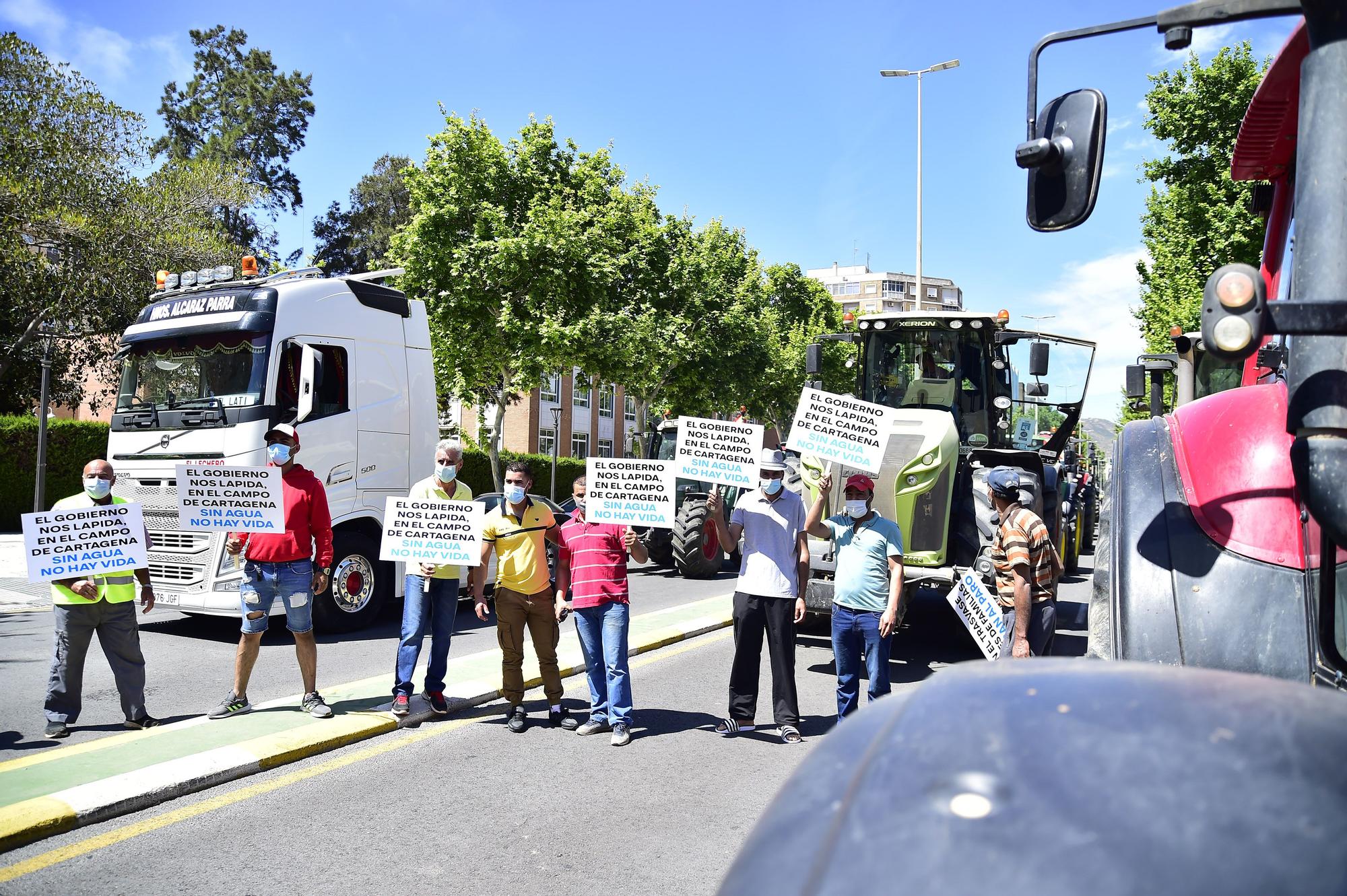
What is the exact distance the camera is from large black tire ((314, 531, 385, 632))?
1008 centimetres

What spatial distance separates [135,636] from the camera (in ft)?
21.2

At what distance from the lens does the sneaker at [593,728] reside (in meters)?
6.55

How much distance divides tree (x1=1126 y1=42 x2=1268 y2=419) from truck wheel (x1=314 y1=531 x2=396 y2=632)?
17024 millimetres

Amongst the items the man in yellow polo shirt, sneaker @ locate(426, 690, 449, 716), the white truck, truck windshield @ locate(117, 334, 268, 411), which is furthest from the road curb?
truck windshield @ locate(117, 334, 268, 411)

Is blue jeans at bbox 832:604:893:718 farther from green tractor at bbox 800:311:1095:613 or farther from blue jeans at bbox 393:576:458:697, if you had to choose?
blue jeans at bbox 393:576:458:697

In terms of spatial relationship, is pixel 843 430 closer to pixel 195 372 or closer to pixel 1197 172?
pixel 195 372

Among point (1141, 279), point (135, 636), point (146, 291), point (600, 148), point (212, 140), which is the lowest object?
point (135, 636)

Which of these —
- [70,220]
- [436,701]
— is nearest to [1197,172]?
[436,701]

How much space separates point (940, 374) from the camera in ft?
34.4

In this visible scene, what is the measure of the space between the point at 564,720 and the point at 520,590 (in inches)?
38.5

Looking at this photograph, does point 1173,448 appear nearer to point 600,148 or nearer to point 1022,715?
point 1022,715

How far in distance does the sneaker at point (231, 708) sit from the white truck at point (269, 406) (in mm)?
2681

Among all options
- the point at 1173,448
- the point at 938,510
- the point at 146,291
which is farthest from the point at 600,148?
the point at 1173,448

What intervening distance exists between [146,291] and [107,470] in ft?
63.5
